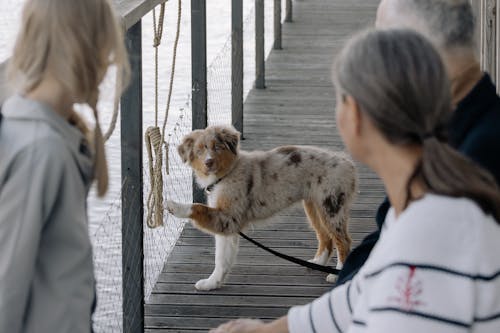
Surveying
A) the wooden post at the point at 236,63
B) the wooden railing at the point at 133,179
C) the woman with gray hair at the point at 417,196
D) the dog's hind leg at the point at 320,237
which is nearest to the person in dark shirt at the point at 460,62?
the woman with gray hair at the point at 417,196

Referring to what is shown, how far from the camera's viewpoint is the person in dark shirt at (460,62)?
2273 mm

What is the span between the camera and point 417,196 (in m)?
1.69

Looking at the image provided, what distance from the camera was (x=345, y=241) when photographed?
4777 mm

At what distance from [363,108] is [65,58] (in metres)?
0.61

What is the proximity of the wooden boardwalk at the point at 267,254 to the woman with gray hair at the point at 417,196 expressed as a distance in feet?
8.68

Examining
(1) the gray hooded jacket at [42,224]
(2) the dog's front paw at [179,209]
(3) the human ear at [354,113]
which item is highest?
(3) the human ear at [354,113]

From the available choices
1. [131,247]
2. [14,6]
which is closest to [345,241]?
[131,247]

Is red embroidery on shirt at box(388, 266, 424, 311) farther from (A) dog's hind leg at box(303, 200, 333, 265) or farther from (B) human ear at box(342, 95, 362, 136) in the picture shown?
(A) dog's hind leg at box(303, 200, 333, 265)

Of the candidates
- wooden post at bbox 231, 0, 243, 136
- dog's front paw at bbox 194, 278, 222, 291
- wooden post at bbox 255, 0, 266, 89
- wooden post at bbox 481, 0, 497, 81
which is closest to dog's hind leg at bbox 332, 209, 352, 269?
dog's front paw at bbox 194, 278, 222, 291

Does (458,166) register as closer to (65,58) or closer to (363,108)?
(363,108)

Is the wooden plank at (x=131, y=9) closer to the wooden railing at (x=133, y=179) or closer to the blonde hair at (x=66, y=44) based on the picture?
the wooden railing at (x=133, y=179)

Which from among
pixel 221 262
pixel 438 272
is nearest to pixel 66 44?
pixel 438 272

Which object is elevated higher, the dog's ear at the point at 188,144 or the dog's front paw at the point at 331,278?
the dog's ear at the point at 188,144

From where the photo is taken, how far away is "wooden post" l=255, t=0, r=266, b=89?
27.8 ft
